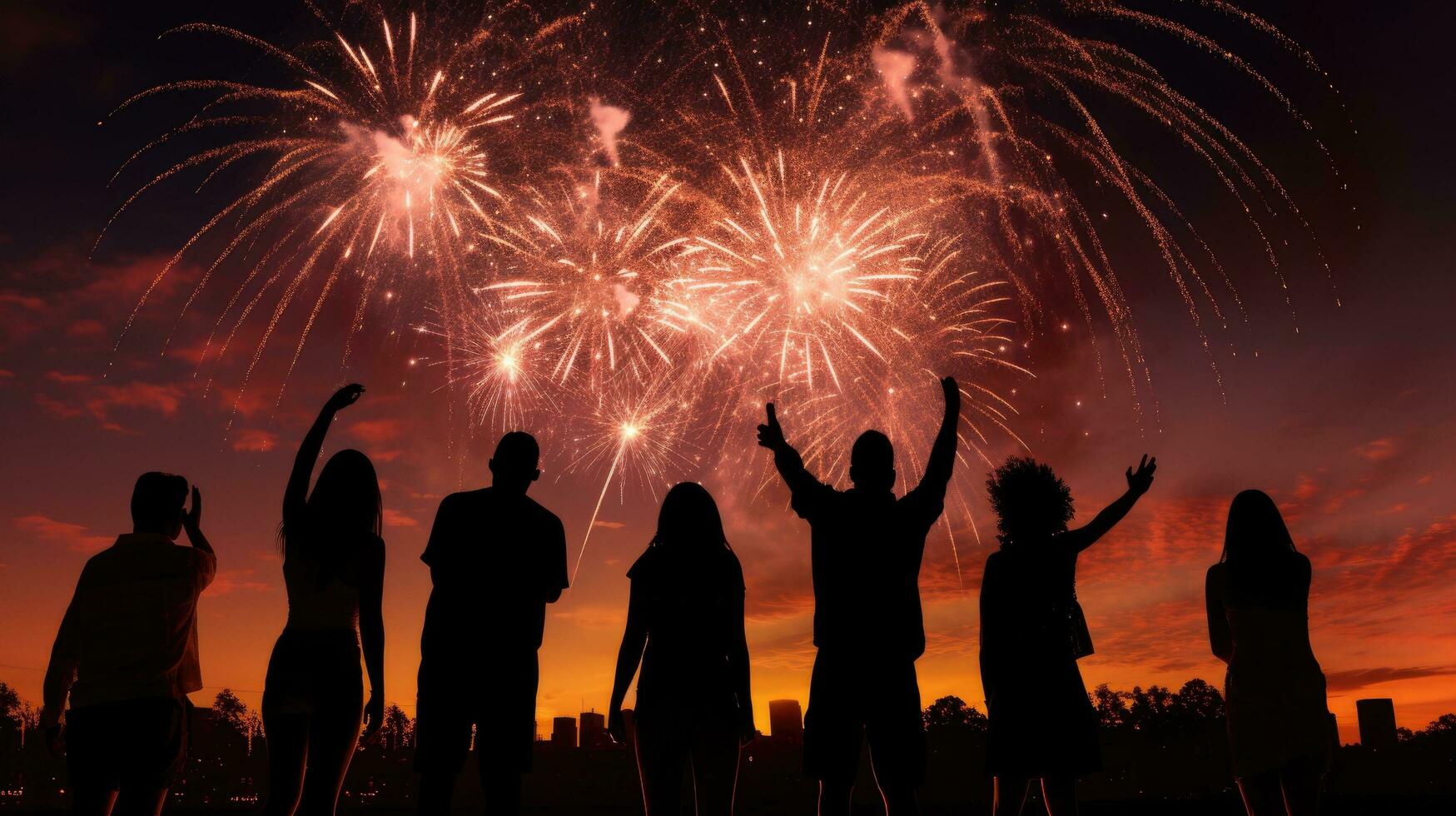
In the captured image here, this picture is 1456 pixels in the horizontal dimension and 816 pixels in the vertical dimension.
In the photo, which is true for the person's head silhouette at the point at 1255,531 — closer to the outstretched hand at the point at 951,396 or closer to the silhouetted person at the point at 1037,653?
the silhouetted person at the point at 1037,653

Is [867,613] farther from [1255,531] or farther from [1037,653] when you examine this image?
[1255,531]

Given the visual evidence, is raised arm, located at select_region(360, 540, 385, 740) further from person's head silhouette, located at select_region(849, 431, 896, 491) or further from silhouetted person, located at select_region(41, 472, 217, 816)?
person's head silhouette, located at select_region(849, 431, 896, 491)

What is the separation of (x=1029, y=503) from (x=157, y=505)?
203 inches

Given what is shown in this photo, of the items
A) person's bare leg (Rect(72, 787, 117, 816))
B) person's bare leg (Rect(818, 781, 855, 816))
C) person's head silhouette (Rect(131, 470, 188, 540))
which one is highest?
person's head silhouette (Rect(131, 470, 188, 540))

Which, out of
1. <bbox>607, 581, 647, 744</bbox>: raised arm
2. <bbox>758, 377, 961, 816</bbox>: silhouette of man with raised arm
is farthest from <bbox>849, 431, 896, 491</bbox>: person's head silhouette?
<bbox>607, 581, 647, 744</bbox>: raised arm

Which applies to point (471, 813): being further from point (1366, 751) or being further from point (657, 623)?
point (1366, 751)

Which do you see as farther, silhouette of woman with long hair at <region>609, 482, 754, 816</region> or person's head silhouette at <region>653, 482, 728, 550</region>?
person's head silhouette at <region>653, 482, 728, 550</region>

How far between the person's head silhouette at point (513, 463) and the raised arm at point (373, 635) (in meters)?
0.77

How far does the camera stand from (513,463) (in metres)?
4.95

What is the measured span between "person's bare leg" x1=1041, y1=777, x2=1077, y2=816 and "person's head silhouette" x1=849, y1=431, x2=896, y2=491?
199cm

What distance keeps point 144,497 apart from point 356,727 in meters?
1.75

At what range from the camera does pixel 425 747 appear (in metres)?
4.44

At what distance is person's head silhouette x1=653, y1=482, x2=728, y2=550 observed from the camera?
5.04m

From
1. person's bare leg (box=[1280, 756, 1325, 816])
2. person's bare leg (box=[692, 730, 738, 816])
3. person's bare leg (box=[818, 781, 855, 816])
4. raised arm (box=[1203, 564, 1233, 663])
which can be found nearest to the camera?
person's bare leg (box=[818, 781, 855, 816])
